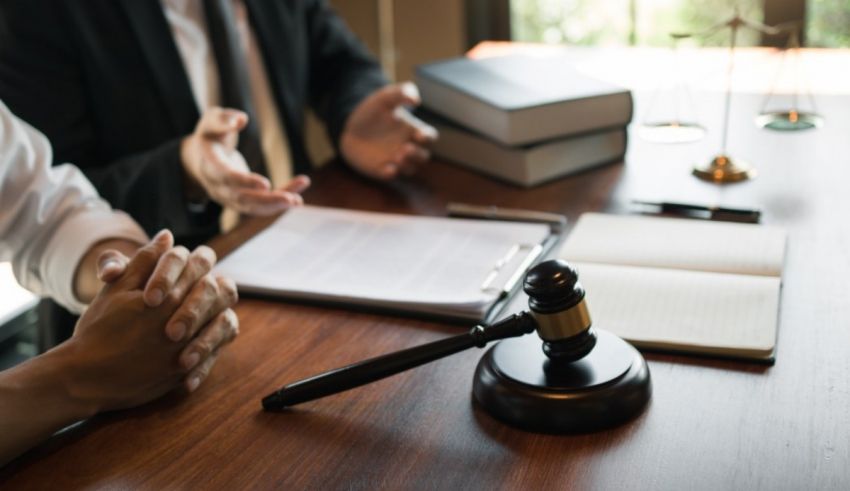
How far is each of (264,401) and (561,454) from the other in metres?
0.26

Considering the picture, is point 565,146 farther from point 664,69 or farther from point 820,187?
point 664,69

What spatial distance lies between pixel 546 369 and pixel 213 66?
3.67 ft

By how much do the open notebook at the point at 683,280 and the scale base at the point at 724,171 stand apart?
19cm

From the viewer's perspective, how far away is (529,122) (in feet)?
4.40

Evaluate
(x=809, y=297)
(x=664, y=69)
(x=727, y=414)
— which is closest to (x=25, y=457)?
(x=727, y=414)

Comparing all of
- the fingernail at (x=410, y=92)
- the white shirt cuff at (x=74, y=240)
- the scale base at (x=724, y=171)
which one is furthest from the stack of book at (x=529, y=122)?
the white shirt cuff at (x=74, y=240)

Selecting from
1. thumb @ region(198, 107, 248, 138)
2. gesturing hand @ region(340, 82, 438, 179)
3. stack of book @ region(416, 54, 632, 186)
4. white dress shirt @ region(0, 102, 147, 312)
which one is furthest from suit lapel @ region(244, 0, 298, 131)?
white dress shirt @ region(0, 102, 147, 312)

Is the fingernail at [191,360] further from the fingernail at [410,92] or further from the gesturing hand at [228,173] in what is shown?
the fingernail at [410,92]

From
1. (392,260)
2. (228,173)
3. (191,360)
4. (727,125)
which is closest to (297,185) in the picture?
(228,173)

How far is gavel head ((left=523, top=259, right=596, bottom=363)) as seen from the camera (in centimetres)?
74

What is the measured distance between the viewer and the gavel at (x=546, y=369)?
0.75m

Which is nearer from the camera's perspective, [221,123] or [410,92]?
[221,123]

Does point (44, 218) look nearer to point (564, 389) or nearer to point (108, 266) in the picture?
point (108, 266)

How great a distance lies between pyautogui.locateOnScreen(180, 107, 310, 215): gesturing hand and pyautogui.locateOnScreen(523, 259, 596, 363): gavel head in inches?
20.0
